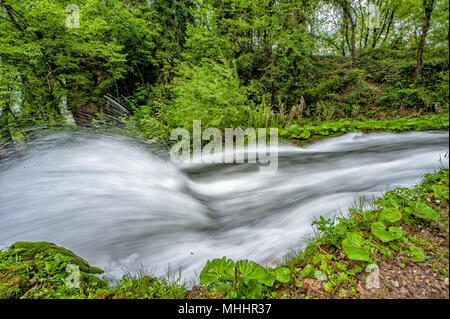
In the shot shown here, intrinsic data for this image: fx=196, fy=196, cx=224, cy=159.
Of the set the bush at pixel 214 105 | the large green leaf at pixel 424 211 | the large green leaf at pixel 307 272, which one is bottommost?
the large green leaf at pixel 307 272

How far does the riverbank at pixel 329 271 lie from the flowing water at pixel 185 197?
402 millimetres

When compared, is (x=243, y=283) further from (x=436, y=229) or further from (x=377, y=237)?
(x=436, y=229)

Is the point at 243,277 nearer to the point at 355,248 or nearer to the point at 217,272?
the point at 217,272

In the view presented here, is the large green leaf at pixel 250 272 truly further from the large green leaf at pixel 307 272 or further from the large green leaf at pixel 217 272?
the large green leaf at pixel 307 272

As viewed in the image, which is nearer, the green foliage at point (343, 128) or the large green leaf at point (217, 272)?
the large green leaf at point (217, 272)

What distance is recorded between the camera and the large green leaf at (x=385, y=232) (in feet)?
5.39

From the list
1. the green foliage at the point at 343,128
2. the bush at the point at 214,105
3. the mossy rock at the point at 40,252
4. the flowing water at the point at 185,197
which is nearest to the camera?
the mossy rock at the point at 40,252

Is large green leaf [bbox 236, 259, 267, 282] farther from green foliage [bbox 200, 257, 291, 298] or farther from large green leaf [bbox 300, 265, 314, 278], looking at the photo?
large green leaf [bbox 300, 265, 314, 278]

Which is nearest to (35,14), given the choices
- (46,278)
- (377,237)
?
(46,278)

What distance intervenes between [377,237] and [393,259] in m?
0.23

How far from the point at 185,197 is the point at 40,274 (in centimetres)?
217

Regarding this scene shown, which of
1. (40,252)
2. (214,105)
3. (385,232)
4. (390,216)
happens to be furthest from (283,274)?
(214,105)

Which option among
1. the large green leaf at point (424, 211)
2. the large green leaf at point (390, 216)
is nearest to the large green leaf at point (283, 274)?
the large green leaf at point (390, 216)

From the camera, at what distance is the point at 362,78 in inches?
320
